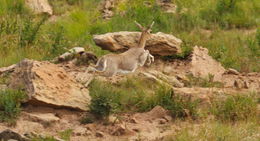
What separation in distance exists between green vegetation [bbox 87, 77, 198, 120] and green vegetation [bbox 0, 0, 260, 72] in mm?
2377

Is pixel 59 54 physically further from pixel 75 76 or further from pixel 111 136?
pixel 111 136

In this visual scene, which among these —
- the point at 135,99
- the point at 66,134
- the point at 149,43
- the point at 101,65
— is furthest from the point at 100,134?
the point at 149,43

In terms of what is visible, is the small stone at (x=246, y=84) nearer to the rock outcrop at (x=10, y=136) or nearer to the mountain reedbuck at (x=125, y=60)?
the mountain reedbuck at (x=125, y=60)

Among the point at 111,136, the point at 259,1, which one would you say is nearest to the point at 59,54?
the point at 111,136

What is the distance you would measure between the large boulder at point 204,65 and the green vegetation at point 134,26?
0.23 m

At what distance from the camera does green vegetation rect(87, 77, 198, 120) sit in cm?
1173

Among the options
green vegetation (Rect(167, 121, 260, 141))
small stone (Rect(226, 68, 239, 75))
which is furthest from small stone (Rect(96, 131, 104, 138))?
small stone (Rect(226, 68, 239, 75))

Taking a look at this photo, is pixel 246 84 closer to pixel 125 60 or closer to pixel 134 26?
pixel 125 60

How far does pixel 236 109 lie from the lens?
11852mm

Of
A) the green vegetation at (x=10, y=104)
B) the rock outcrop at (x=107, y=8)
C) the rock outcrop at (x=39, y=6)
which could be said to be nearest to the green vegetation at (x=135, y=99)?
the green vegetation at (x=10, y=104)

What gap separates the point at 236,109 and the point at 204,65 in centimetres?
342

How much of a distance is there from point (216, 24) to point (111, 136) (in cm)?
813

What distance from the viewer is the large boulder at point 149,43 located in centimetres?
1491

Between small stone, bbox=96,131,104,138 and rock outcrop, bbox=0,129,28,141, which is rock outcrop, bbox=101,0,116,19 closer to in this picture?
small stone, bbox=96,131,104,138
